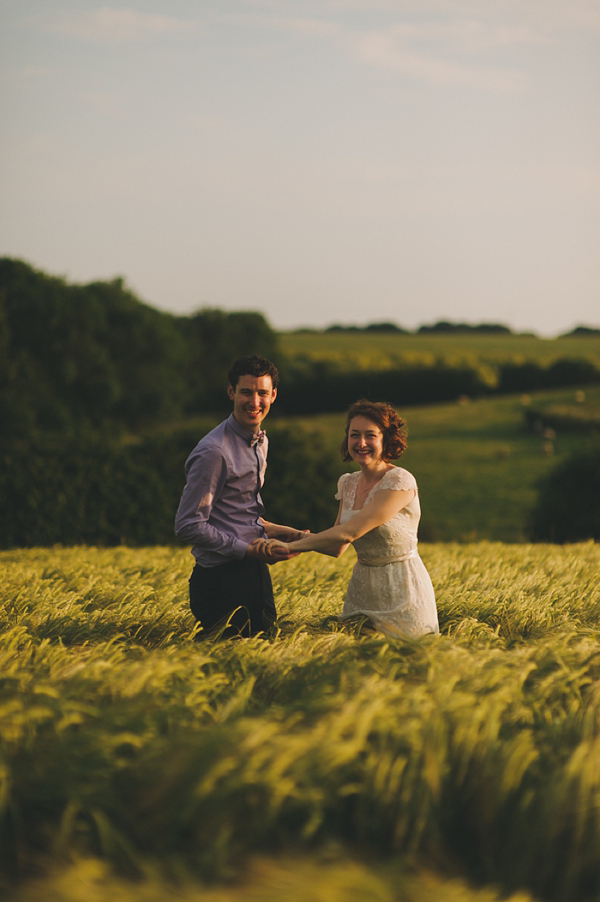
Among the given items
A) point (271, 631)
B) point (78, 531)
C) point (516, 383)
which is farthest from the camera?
point (516, 383)

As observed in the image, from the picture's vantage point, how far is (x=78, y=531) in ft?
43.4

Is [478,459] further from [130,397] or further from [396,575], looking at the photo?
[396,575]

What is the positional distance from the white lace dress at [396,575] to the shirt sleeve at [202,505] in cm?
79

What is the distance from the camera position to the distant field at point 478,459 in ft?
80.6

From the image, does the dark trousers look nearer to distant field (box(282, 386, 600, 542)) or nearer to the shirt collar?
the shirt collar

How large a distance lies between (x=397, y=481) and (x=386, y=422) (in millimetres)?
412

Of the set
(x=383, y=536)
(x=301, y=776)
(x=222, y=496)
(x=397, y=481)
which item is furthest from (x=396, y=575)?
(x=301, y=776)

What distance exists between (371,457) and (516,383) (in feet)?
203

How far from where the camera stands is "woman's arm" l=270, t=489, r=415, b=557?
177 inches

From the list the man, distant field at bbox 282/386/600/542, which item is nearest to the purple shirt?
the man

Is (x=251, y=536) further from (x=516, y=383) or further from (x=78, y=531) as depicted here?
(x=516, y=383)

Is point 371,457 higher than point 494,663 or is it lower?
higher

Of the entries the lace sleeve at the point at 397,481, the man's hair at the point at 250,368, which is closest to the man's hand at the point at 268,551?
the lace sleeve at the point at 397,481

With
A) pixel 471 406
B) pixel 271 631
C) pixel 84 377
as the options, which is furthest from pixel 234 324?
pixel 271 631
